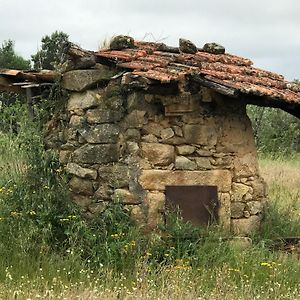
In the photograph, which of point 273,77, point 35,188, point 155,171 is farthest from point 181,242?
point 273,77

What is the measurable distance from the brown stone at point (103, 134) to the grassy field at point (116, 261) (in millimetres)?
677

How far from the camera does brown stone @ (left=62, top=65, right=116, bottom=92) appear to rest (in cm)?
721

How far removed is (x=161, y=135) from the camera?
7051 millimetres

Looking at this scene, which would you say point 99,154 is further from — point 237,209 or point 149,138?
point 237,209

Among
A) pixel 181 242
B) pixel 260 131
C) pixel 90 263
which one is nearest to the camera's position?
pixel 90 263

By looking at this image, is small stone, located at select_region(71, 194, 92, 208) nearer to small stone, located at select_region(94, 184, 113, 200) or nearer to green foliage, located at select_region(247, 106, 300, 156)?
small stone, located at select_region(94, 184, 113, 200)

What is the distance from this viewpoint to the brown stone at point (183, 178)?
6949 mm

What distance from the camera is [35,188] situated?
23.8ft

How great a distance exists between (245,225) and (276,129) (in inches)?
671

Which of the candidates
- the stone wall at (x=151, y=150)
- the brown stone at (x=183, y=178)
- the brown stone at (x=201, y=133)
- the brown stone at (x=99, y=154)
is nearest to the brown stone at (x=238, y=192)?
the stone wall at (x=151, y=150)

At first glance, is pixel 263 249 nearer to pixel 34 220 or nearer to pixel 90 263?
pixel 90 263

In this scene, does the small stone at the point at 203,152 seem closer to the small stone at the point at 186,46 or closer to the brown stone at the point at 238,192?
the brown stone at the point at 238,192

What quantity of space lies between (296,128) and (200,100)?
17258 millimetres

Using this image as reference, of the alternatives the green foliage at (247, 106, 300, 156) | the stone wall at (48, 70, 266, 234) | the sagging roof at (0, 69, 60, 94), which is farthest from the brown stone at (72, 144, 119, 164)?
the green foliage at (247, 106, 300, 156)
